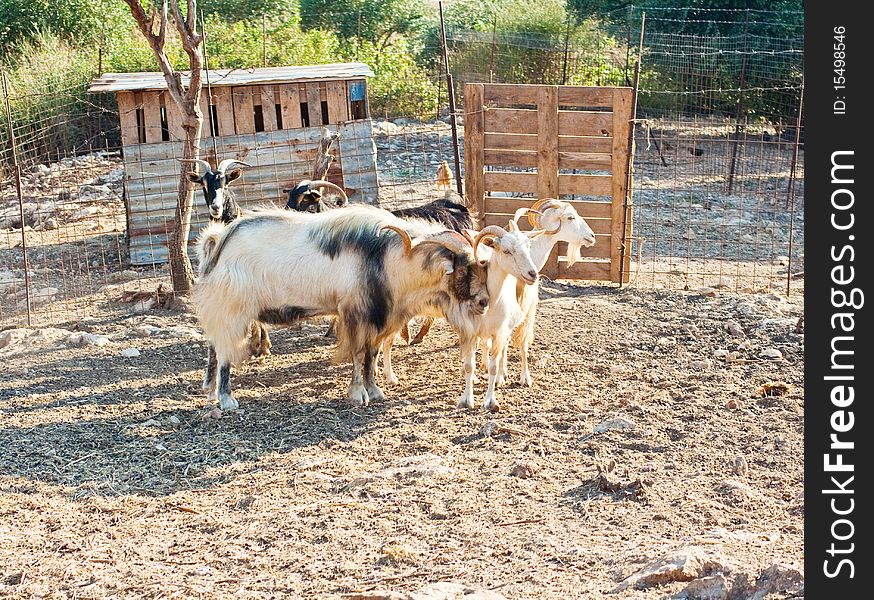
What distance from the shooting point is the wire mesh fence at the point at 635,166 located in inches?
473

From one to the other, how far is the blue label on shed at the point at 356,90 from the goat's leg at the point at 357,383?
21.3 ft

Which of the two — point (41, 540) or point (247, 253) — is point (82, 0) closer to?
point (247, 253)

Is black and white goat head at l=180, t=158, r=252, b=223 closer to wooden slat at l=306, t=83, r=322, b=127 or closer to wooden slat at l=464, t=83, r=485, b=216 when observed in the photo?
wooden slat at l=464, t=83, r=485, b=216

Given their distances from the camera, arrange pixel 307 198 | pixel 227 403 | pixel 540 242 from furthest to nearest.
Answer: pixel 307 198
pixel 540 242
pixel 227 403

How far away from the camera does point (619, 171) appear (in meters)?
11.1

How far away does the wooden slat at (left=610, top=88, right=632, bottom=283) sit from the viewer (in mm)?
10914

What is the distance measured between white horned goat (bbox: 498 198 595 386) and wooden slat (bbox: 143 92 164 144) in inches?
226

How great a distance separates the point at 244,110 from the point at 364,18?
14063 millimetres

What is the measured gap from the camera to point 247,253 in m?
7.93

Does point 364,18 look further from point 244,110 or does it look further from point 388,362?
point 388,362

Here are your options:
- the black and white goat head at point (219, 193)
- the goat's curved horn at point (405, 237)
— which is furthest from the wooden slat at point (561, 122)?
the goat's curved horn at point (405, 237)

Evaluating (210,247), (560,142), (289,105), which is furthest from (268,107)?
(210,247)

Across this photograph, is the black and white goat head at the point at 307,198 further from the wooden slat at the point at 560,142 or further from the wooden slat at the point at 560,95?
the wooden slat at the point at 560,95

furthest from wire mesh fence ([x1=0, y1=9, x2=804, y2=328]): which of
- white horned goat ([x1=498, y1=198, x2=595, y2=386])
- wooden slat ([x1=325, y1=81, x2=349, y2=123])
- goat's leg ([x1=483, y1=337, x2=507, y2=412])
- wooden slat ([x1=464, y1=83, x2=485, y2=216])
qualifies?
goat's leg ([x1=483, y1=337, x2=507, y2=412])
